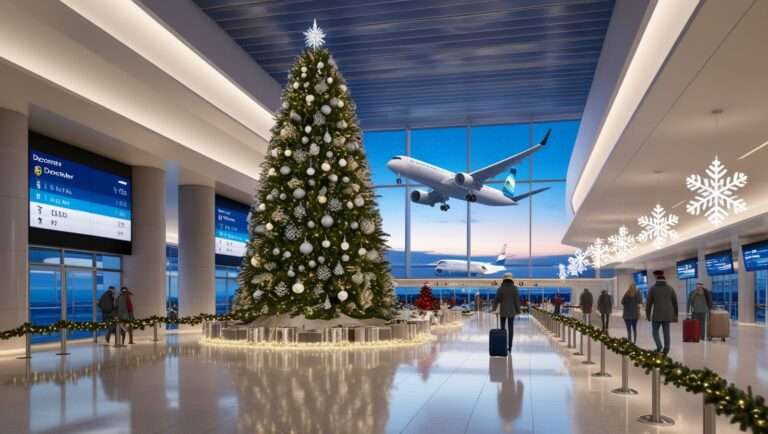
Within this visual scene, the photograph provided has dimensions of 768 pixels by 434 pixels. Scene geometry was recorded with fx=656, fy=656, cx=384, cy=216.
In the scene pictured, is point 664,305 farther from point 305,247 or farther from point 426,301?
point 426,301

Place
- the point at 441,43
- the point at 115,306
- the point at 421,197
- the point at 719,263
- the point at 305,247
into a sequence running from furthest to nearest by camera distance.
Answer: the point at 421,197 → the point at 719,263 → the point at 441,43 → the point at 115,306 → the point at 305,247

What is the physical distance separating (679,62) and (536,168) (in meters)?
35.0

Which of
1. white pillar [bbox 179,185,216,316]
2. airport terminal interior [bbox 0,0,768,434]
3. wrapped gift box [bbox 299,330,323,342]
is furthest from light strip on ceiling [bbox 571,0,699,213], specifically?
white pillar [bbox 179,185,216,316]

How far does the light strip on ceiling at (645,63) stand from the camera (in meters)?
8.12

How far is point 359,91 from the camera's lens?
1001 inches

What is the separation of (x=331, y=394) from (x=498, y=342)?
15.9ft

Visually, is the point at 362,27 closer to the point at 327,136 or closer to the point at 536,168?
the point at 327,136

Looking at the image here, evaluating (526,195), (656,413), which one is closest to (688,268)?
(526,195)

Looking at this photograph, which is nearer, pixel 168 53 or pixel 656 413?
pixel 656 413

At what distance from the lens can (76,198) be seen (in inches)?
640

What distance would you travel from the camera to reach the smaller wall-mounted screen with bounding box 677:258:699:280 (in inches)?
1298

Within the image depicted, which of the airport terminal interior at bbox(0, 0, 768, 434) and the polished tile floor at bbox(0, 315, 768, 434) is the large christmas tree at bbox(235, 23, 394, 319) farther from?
the polished tile floor at bbox(0, 315, 768, 434)

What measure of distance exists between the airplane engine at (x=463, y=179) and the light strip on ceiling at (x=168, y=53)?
57.9 feet

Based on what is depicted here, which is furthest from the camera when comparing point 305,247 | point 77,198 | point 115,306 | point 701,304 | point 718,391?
point 701,304
